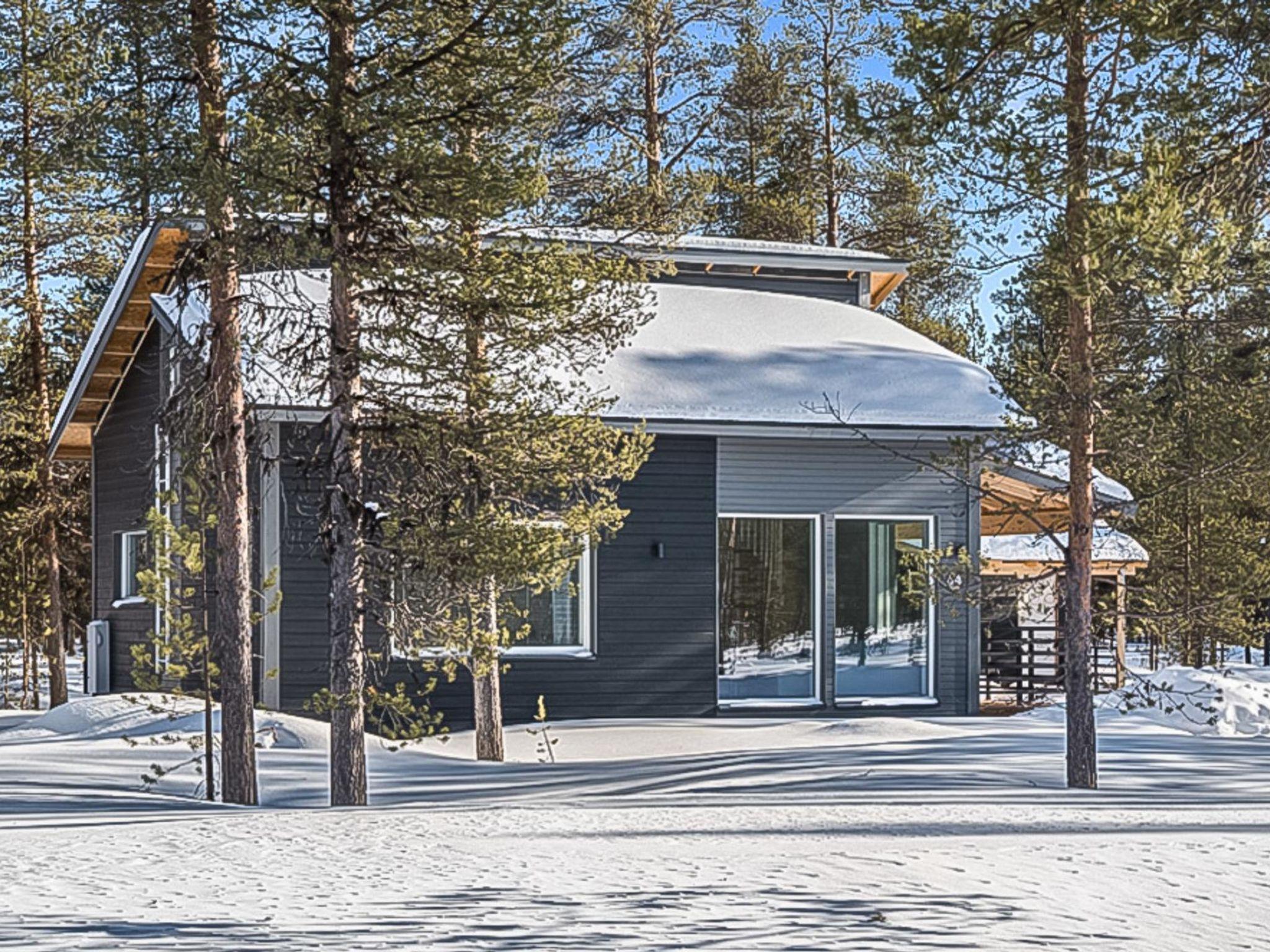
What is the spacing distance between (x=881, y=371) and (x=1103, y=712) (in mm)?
4889

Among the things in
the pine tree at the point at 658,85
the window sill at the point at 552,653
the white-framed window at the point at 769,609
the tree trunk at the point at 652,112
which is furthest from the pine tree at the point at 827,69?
the window sill at the point at 552,653

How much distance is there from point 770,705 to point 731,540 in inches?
71.8

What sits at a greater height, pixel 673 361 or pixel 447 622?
pixel 673 361

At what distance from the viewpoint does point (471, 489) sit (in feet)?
37.6

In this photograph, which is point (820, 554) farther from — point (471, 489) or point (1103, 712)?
point (471, 489)

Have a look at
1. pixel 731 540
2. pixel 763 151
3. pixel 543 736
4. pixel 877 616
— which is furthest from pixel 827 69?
pixel 543 736

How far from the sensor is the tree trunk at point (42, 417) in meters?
22.9

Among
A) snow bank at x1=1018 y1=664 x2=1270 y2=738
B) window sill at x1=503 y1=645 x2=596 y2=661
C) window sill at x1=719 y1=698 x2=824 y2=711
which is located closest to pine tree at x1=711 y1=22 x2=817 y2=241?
snow bank at x1=1018 y1=664 x2=1270 y2=738

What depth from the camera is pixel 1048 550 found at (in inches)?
1099

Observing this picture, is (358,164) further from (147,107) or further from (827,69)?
(827,69)

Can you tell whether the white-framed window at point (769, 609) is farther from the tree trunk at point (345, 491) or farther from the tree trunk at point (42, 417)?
the tree trunk at point (42, 417)

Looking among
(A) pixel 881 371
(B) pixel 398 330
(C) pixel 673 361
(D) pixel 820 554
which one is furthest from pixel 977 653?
(B) pixel 398 330

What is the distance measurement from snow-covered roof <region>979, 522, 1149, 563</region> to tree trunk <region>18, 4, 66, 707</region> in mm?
13356

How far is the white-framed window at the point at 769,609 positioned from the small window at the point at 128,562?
23.9ft
